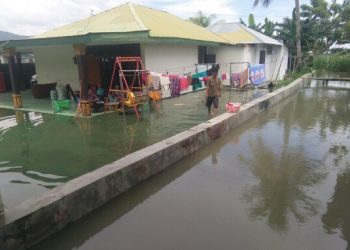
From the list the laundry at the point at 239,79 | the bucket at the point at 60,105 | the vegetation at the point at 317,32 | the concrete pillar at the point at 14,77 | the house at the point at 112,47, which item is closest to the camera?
the house at the point at 112,47

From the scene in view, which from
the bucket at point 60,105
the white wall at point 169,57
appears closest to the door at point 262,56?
the white wall at point 169,57

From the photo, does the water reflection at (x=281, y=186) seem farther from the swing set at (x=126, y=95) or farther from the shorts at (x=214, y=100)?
the swing set at (x=126, y=95)

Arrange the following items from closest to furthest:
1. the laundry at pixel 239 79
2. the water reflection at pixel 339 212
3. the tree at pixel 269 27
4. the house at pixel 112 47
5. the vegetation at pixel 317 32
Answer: the water reflection at pixel 339 212 < the house at pixel 112 47 < the laundry at pixel 239 79 < the vegetation at pixel 317 32 < the tree at pixel 269 27

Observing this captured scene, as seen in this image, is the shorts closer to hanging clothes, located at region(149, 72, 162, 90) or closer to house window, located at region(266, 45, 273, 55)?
hanging clothes, located at region(149, 72, 162, 90)

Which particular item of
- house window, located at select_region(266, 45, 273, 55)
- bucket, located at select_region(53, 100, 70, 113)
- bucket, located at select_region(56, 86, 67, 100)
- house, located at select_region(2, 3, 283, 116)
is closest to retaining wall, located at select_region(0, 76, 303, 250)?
house, located at select_region(2, 3, 283, 116)

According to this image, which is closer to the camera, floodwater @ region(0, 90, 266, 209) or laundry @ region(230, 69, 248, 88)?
floodwater @ region(0, 90, 266, 209)

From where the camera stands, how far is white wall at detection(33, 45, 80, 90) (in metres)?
14.9

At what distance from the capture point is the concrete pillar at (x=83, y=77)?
31.8ft

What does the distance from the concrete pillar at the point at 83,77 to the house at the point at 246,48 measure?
34.9 ft

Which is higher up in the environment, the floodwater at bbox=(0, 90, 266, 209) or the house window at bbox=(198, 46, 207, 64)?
the house window at bbox=(198, 46, 207, 64)

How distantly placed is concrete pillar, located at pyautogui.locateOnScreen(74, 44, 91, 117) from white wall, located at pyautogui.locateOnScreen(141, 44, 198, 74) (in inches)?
136

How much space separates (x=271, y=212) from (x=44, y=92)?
13723 millimetres

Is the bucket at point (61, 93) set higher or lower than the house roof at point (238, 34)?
lower

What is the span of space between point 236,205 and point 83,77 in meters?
7.15
